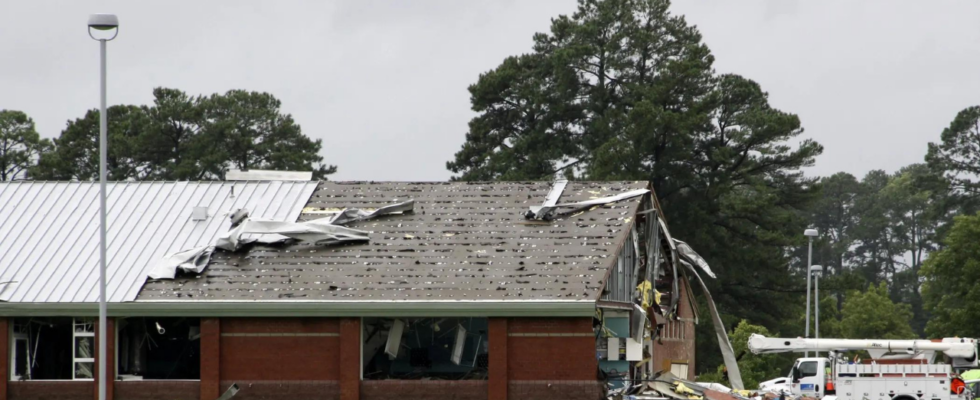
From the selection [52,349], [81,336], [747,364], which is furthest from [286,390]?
[747,364]

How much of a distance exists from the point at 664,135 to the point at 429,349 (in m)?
32.6

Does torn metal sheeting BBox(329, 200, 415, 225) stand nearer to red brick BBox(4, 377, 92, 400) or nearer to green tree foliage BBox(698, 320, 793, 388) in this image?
red brick BBox(4, 377, 92, 400)

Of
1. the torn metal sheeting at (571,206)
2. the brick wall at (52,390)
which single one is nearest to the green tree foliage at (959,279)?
the torn metal sheeting at (571,206)

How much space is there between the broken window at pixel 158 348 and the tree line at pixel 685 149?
2860 centimetres

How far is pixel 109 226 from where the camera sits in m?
32.2

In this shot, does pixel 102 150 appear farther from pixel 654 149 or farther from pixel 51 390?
pixel 654 149

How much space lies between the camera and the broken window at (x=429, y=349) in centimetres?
2966

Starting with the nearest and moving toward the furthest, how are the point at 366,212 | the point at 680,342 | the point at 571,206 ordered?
the point at 571,206
the point at 366,212
the point at 680,342

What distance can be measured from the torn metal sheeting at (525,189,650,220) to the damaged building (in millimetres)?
47

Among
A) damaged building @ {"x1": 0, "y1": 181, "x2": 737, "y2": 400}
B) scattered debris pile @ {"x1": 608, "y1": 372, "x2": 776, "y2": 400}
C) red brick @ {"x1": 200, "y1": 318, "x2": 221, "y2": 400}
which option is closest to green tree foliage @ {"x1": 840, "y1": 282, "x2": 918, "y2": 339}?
damaged building @ {"x1": 0, "y1": 181, "x2": 737, "y2": 400}

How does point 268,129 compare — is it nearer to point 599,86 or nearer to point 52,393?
point 599,86

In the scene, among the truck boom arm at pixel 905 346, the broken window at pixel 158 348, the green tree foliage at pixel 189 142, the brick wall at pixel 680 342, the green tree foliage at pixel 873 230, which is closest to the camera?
the broken window at pixel 158 348

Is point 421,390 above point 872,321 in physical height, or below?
above

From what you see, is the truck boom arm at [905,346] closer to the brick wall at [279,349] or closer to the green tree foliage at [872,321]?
the brick wall at [279,349]
